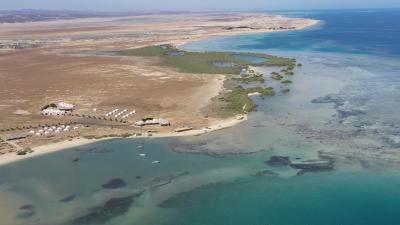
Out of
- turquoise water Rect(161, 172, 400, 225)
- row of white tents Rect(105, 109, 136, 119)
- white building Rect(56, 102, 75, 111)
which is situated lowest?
turquoise water Rect(161, 172, 400, 225)

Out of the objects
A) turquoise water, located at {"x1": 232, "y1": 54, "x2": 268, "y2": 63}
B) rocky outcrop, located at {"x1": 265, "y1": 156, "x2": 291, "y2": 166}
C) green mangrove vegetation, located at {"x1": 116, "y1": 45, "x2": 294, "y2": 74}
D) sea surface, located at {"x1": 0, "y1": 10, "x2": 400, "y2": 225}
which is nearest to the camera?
sea surface, located at {"x1": 0, "y1": 10, "x2": 400, "y2": 225}

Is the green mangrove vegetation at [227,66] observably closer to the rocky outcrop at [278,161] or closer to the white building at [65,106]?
the rocky outcrop at [278,161]

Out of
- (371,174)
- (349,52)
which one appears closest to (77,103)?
(371,174)

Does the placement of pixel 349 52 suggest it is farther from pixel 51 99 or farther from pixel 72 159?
pixel 72 159

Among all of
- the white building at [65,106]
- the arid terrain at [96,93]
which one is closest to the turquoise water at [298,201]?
the arid terrain at [96,93]

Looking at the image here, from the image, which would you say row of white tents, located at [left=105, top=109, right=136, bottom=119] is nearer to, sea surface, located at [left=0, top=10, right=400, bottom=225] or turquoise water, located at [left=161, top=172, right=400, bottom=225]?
sea surface, located at [left=0, top=10, right=400, bottom=225]

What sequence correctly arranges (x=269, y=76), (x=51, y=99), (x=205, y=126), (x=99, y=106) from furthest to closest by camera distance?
1. (x=269, y=76)
2. (x=51, y=99)
3. (x=99, y=106)
4. (x=205, y=126)

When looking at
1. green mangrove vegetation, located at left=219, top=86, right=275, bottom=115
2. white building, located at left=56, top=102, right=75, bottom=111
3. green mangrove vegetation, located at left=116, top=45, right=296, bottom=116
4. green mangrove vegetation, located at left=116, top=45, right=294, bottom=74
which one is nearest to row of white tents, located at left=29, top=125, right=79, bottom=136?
white building, located at left=56, top=102, right=75, bottom=111

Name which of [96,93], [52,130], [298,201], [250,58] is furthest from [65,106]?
[250,58]
